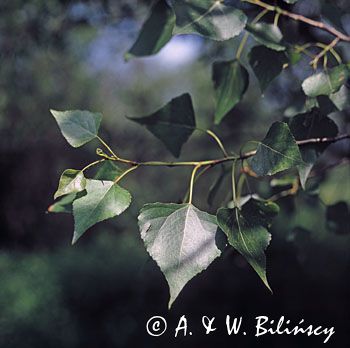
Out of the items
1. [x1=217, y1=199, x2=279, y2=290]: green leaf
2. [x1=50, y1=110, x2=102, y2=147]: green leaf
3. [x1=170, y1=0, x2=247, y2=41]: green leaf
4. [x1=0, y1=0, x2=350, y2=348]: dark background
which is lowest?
[x1=0, y1=0, x2=350, y2=348]: dark background

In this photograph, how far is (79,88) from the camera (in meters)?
6.70

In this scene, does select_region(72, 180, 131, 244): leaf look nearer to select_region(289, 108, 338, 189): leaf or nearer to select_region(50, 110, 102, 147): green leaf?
select_region(50, 110, 102, 147): green leaf

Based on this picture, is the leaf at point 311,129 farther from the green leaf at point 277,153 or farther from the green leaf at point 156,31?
the green leaf at point 156,31

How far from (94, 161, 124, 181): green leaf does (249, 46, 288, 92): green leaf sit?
285mm

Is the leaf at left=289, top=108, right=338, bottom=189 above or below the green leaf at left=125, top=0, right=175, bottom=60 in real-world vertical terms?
below

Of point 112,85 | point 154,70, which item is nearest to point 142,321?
point 112,85

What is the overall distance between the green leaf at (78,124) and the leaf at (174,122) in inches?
5.9

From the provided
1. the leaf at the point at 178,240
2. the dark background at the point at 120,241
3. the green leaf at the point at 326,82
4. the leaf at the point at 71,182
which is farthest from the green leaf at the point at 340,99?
the leaf at the point at 71,182

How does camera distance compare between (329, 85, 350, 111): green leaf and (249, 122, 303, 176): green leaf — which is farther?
(329, 85, 350, 111): green leaf

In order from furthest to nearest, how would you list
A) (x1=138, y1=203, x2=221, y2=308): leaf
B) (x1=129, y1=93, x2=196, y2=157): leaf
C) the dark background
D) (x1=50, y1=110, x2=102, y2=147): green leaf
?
the dark background
(x1=129, y1=93, x2=196, y2=157): leaf
(x1=50, y1=110, x2=102, y2=147): green leaf
(x1=138, y1=203, x2=221, y2=308): leaf

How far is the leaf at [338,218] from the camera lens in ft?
3.54

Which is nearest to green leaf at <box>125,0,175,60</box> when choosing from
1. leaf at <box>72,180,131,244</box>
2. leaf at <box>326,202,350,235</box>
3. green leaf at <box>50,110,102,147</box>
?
green leaf at <box>50,110,102,147</box>

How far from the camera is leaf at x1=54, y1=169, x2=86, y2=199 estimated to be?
62 centimetres

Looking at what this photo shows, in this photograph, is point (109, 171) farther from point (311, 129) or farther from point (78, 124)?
point (311, 129)
